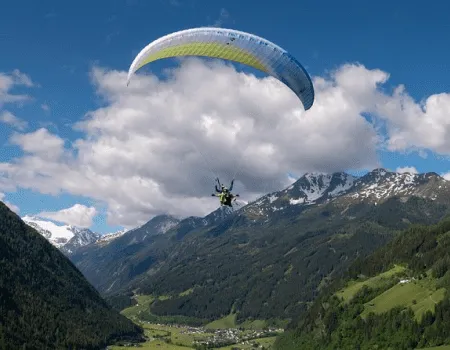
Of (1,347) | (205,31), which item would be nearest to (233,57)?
(205,31)

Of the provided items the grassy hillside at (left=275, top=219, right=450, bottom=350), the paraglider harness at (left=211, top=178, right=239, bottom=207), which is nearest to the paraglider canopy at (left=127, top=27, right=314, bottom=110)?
A: the paraglider harness at (left=211, top=178, right=239, bottom=207)

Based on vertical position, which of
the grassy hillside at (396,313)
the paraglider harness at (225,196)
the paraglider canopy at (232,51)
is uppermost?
the paraglider canopy at (232,51)

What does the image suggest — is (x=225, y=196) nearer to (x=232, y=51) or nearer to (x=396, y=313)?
(x=232, y=51)

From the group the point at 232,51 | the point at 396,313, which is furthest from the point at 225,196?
the point at 396,313

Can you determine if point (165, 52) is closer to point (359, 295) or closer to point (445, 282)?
point (445, 282)

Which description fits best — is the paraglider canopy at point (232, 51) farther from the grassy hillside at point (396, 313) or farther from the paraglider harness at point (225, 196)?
the grassy hillside at point (396, 313)

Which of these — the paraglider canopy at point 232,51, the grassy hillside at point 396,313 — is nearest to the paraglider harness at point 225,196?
the paraglider canopy at point 232,51

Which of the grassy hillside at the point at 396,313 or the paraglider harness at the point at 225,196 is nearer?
the paraglider harness at the point at 225,196

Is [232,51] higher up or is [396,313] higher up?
[232,51]

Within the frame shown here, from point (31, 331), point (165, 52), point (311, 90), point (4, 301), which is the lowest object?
point (31, 331)
